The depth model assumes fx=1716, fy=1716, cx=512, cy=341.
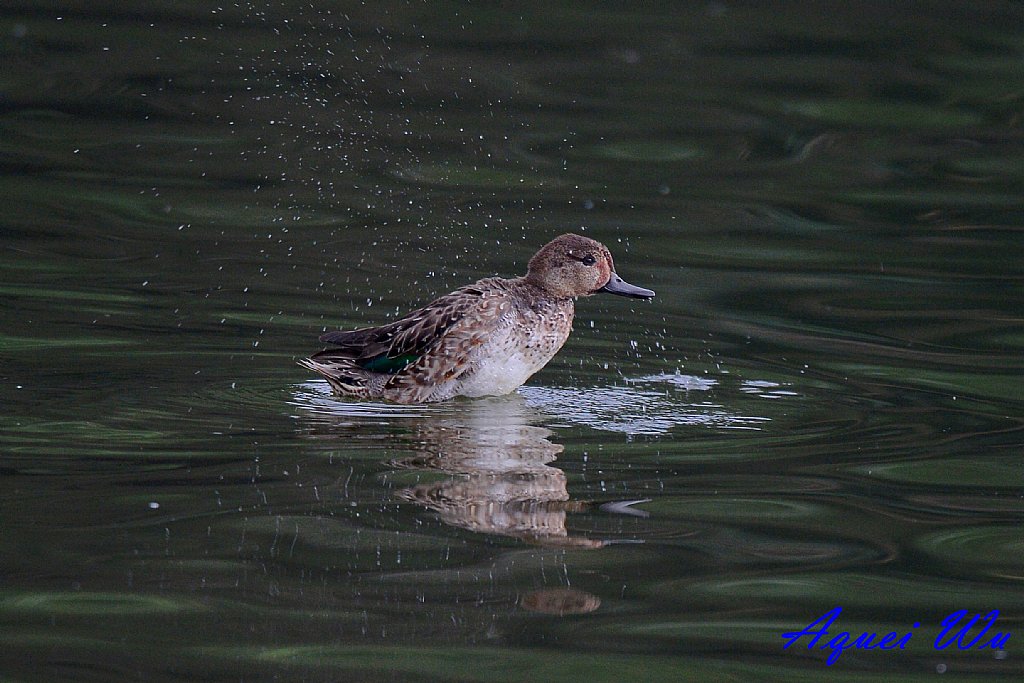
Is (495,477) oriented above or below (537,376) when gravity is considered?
A: below

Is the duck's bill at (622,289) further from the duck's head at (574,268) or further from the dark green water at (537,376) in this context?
the dark green water at (537,376)

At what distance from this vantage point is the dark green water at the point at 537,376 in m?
5.09

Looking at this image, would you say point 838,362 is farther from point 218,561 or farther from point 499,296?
point 218,561

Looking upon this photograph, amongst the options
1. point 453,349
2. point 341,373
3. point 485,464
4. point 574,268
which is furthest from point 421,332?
point 485,464

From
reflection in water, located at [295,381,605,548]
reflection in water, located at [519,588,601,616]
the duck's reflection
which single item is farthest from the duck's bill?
reflection in water, located at [519,588,601,616]

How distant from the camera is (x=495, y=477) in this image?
21.7 feet

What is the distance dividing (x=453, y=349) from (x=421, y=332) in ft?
0.65

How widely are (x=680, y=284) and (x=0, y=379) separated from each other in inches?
172

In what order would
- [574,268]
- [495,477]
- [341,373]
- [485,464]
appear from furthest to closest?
[574,268]
[341,373]
[485,464]
[495,477]

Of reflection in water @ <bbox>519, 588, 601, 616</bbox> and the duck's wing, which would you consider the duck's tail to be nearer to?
the duck's wing

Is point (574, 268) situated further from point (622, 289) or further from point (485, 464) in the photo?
point (485, 464)

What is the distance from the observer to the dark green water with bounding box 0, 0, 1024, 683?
16.7 feet

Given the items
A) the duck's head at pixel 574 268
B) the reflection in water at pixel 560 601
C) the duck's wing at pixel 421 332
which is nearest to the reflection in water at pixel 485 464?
the duck's wing at pixel 421 332

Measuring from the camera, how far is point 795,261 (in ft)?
36.6
